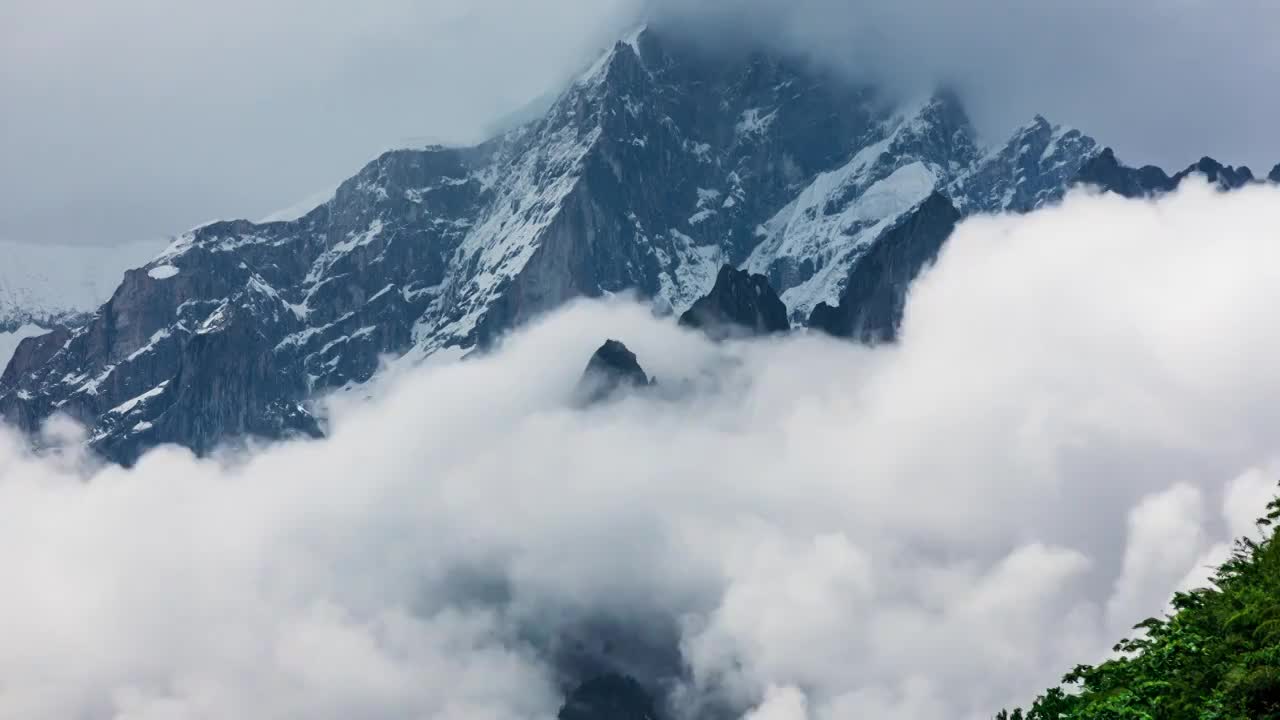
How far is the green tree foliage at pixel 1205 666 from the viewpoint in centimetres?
6006

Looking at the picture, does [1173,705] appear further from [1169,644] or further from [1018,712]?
[1018,712]

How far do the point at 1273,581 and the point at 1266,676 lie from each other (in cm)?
1079

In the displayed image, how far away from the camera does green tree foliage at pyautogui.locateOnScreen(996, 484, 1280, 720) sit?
60.1 metres

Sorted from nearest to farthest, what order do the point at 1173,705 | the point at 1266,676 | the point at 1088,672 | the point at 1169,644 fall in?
the point at 1266,676 < the point at 1173,705 < the point at 1169,644 < the point at 1088,672

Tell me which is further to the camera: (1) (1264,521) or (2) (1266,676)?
(1) (1264,521)

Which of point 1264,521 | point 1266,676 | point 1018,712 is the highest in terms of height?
point 1264,521

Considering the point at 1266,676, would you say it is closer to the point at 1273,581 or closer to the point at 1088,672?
the point at 1273,581

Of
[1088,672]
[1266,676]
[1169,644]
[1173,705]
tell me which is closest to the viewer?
[1266,676]

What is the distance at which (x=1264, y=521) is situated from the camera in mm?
72438

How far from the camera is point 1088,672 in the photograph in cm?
7494

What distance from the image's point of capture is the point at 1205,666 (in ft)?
220

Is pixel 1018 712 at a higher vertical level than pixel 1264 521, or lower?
lower

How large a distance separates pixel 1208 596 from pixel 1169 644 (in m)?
5.33

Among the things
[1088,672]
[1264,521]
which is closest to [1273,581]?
[1264,521]
